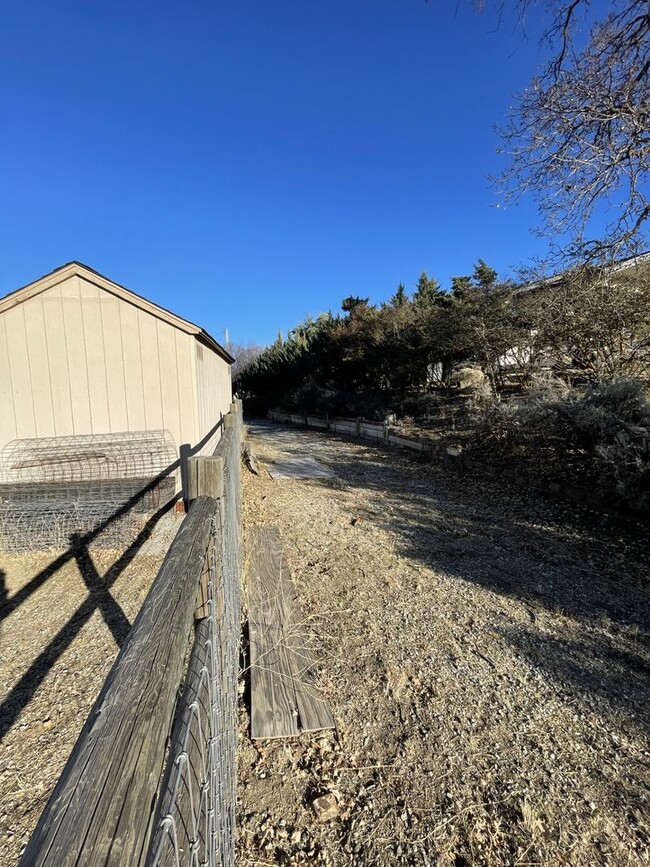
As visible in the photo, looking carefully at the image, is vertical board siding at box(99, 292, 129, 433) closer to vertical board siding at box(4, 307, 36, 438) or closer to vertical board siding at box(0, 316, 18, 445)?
vertical board siding at box(4, 307, 36, 438)

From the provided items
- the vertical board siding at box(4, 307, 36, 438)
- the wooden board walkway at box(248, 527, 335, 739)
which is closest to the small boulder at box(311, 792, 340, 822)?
the wooden board walkway at box(248, 527, 335, 739)

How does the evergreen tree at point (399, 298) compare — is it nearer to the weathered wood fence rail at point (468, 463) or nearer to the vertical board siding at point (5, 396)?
the weathered wood fence rail at point (468, 463)

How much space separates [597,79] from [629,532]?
250 inches

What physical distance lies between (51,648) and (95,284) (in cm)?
397

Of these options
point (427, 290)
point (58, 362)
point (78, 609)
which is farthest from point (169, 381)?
point (427, 290)

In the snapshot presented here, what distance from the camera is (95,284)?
506 cm

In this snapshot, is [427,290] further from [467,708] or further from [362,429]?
[467,708]

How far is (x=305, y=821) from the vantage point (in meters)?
1.88

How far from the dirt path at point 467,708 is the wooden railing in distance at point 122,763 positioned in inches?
61.7

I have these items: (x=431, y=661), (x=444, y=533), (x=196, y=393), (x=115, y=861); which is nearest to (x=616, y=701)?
(x=431, y=661)

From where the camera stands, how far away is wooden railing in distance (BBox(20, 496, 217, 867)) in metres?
0.47

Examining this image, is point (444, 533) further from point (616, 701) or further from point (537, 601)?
point (616, 701)

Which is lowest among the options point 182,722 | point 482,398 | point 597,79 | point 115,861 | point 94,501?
point 94,501

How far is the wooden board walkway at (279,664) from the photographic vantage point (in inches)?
94.3
